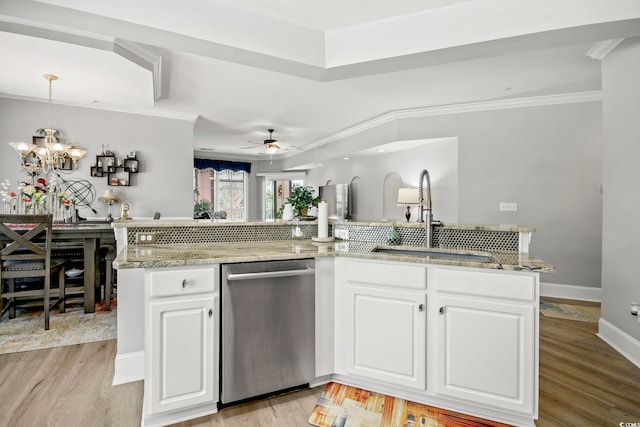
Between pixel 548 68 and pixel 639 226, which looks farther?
pixel 548 68

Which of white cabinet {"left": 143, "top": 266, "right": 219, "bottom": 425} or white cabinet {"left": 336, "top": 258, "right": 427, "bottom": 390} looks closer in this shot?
white cabinet {"left": 143, "top": 266, "right": 219, "bottom": 425}

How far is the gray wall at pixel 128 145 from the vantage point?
427 centimetres

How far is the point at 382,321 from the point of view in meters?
1.95

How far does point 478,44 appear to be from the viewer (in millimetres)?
2385

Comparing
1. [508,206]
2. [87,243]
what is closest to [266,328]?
[87,243]

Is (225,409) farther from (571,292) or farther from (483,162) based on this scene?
(571,292)

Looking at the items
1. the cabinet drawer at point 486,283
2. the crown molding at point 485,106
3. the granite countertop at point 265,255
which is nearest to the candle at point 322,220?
the granite countertop at point 265,255

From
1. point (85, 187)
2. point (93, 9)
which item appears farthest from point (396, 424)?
point (85, 187)

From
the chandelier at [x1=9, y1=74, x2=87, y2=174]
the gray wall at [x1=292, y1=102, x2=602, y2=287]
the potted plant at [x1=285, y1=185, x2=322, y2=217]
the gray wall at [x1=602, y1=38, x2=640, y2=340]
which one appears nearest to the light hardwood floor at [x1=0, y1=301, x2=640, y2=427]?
the gray wall at [x1=602, y1=38, x2=640, y2=340]

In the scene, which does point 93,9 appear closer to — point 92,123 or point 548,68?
point 92,123

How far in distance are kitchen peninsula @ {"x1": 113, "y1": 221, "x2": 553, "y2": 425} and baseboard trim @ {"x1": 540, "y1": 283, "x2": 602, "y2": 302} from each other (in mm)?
2855

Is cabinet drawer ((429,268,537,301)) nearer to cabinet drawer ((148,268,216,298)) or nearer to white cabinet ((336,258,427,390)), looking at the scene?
white cabinet ((336,258,427,390))

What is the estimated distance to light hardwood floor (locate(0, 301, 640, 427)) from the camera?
5.89 feet

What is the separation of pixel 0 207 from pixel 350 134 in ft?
17.2
